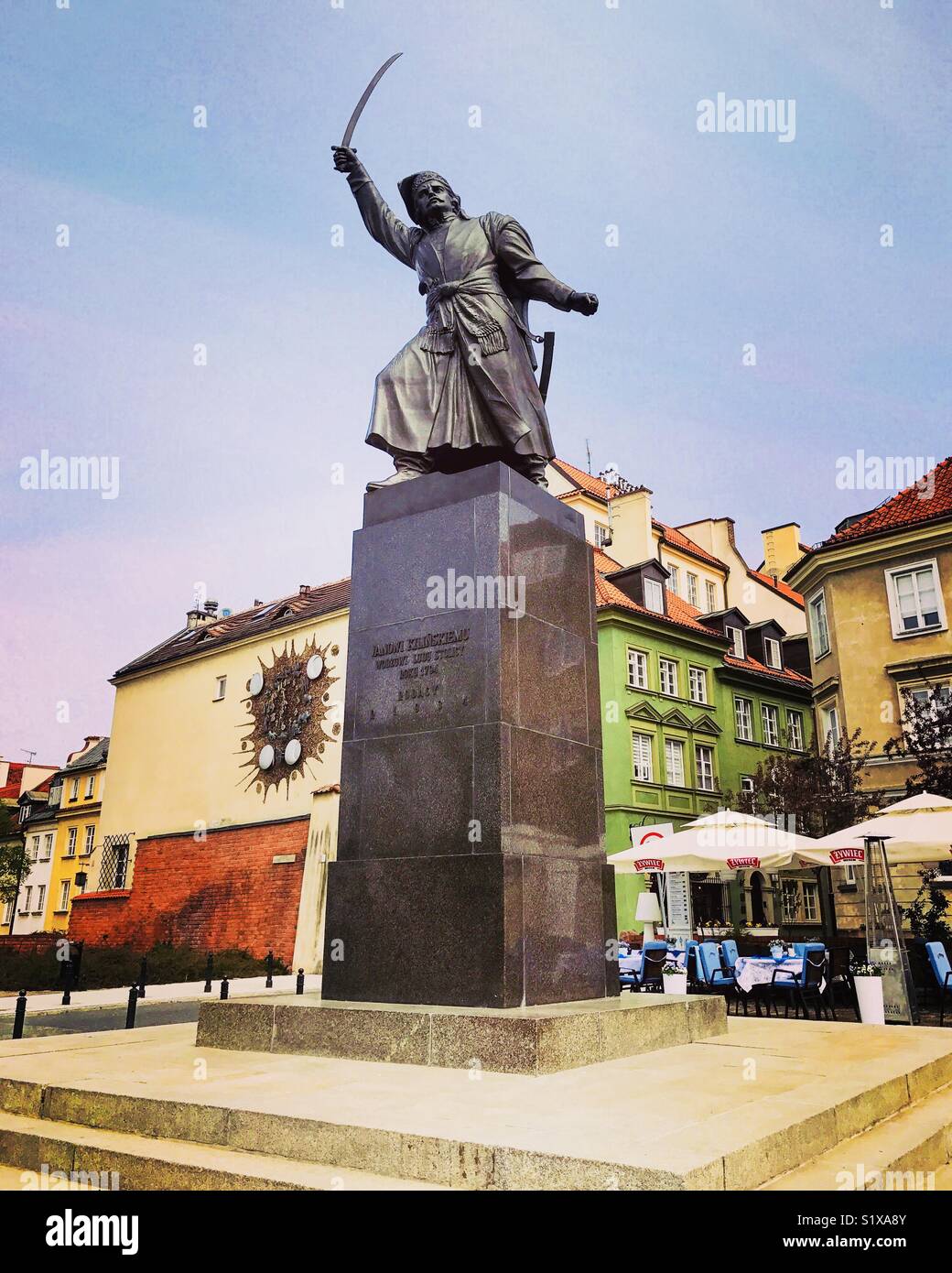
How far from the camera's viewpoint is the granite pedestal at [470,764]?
6121 millimetres

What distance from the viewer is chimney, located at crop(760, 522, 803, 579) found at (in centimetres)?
4612

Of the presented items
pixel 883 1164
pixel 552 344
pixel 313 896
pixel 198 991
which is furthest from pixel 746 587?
pixel 883 1164

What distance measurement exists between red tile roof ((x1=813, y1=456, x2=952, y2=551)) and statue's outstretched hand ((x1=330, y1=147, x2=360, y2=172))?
831 inches

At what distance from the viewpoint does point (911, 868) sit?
24703mm

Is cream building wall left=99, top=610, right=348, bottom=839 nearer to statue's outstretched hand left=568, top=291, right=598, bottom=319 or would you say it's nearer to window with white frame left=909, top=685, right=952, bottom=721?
window with white frame left=909, top=685, right=952, bottom=721

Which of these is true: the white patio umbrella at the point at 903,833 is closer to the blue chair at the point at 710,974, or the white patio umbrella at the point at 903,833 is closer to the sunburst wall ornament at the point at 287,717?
the blue chair at the point at 710,974

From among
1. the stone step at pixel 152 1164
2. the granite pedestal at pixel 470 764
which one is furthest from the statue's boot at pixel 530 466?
the stone step at pixel 152 1164

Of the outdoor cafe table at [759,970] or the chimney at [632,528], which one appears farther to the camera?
the chimney at [632,528]

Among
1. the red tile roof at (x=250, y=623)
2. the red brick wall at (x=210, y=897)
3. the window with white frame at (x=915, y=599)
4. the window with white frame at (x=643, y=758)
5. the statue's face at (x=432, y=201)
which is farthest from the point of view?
the window with white frame at (x=643, y=758)

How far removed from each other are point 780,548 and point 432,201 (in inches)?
1602

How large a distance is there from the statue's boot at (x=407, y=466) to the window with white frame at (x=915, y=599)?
A: 834 inches

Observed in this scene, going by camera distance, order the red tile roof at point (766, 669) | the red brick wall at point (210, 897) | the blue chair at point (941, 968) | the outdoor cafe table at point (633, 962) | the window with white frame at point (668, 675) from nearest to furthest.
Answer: the blue chair at point (941, 968)
the outdoor cafe table at point (633, 962)
the red brick wall at point (210, 897)
the window with white frame at point (668, 675)
the red tile roof at point (766, 669)
